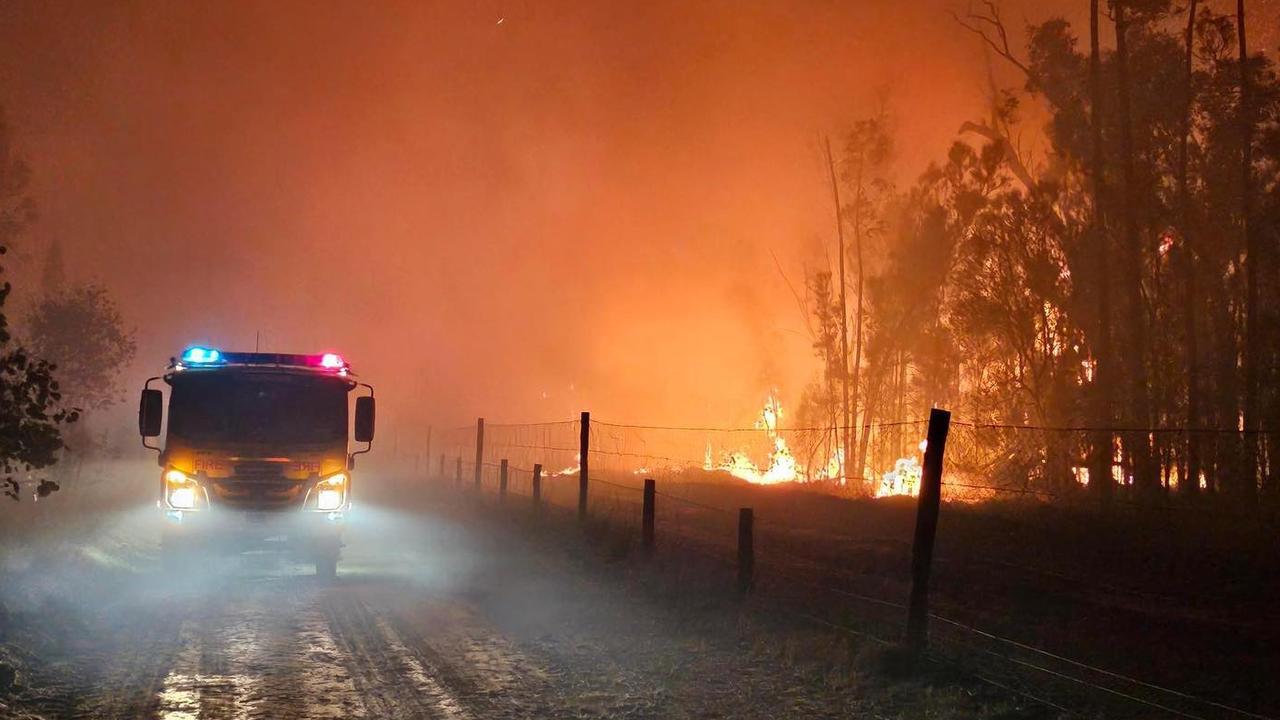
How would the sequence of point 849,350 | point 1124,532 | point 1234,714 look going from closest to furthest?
point 1234,714
point 1124,532
point 849,350

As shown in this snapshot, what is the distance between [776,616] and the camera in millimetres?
11648

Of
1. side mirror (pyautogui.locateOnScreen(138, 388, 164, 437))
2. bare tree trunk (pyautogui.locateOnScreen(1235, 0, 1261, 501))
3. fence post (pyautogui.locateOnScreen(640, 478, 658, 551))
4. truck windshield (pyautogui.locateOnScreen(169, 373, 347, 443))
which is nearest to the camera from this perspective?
side mirror (pyautogui.locateOnScreen(138, 388, 164, 437))

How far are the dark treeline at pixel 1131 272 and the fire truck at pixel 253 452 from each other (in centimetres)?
1843

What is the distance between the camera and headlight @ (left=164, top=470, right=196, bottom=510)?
13156 millimetres

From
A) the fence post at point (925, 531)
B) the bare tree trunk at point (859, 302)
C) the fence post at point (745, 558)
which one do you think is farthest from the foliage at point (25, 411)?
the bare tree trunk at point (859, 302)

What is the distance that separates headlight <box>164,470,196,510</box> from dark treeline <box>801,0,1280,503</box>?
66.4ft

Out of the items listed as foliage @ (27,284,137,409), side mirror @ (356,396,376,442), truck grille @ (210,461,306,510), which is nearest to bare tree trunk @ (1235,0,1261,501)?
side mirror @ (356,396,376,442)

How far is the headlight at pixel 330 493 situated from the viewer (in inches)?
543

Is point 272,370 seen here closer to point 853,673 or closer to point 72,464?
point 853,673

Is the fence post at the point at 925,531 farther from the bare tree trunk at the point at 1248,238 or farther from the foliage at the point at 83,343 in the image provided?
the foliage at the point at 83,343

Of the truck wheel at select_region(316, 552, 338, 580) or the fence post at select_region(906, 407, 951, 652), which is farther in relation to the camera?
the truck wheel at select_region(316, 552, 338, 580)

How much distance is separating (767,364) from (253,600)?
59.7m

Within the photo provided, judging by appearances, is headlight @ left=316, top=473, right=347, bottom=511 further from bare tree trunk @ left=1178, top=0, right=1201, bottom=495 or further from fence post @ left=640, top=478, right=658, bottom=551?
bare tree trunk @ left=1178, top=0, right=1201, bottom=495

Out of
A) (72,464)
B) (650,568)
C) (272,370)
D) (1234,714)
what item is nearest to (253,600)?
(272,370)
